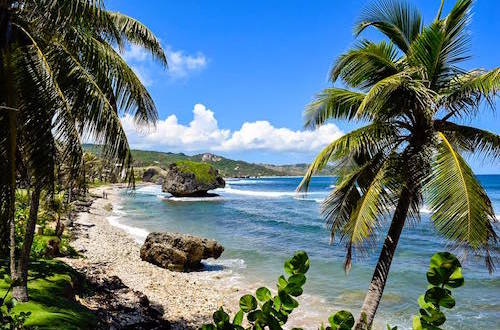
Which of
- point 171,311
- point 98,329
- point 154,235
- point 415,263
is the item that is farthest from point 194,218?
point 98,329

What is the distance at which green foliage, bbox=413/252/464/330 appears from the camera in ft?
4.17

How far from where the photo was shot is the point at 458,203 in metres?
4.96

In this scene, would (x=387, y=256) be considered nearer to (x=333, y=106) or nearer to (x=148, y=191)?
(x=333, y=106)

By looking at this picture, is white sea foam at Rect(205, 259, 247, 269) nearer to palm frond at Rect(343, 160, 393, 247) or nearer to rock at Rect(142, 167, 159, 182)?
palm frond at Rect(343, 160, 393, 247)

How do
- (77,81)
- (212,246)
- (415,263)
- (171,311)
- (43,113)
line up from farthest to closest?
(415,263), (212,246), (171,311), (77,81), (43,113)

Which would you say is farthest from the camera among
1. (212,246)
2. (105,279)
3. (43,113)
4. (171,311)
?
(212,246)

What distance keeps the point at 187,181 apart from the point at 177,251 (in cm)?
4272

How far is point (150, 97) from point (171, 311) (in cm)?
690

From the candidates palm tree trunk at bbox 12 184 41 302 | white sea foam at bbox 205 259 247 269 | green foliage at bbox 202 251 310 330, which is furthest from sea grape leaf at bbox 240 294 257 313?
white sea foam at bbox 205 259 247 269

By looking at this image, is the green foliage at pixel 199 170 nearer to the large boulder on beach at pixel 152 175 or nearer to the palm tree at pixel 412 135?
the palm tree at pixel 412 135

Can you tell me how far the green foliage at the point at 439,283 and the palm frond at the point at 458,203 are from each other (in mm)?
4141

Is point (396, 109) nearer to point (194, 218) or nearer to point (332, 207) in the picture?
point (332, 207)

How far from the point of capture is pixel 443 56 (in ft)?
20.2

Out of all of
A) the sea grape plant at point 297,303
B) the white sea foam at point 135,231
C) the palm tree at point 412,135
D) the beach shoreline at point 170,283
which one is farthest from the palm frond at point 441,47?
the white sea foam at point 135,231
